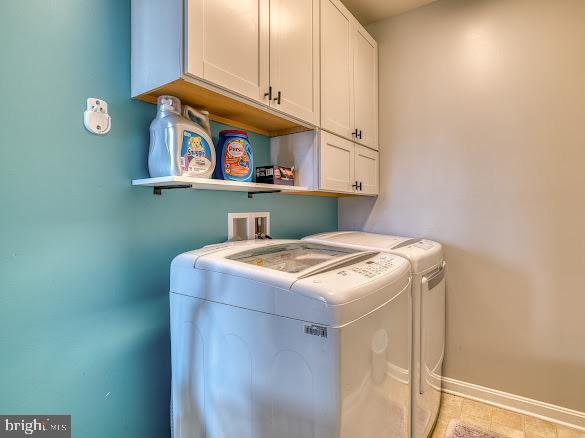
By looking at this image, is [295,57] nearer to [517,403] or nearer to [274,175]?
[274,175]

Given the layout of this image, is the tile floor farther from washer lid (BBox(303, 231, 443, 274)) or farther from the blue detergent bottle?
the blue detergent bottle

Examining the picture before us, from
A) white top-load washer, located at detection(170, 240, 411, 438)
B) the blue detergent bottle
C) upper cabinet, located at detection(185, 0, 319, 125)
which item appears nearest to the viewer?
white top-load washer, located at detection(170, 240, 411, 438)

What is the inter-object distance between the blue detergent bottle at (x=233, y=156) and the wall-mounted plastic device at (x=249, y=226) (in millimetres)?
292

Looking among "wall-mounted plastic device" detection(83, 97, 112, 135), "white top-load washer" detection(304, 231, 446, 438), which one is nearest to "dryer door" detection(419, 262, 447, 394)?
"white top-load washer" detection(304, 231, 446, 438)

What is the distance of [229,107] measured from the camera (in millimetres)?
1438

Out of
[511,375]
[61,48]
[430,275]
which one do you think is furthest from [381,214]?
[61,48]

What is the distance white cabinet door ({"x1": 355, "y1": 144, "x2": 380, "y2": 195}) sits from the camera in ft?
7.09

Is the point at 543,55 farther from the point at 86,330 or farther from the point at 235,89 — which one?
the point at 86,330

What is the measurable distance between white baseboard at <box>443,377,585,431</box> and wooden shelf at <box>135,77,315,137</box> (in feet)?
6.67

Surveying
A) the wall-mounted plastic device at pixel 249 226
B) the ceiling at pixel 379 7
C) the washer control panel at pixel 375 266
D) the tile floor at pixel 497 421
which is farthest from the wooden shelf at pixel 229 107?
the tile floor at pixel 497 421

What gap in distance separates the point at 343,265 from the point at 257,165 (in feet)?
2.93

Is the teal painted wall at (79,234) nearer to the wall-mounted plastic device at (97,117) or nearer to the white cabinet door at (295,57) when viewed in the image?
the wall-mounted plastic device at (97,117)

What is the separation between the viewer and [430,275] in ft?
5.49

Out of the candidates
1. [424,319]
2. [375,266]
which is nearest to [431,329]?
[424,319]
